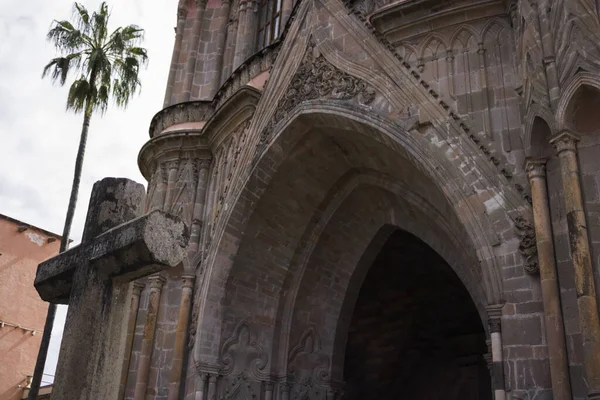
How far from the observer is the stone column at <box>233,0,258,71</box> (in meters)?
15.5

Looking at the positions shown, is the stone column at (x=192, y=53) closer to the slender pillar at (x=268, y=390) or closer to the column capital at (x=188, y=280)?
the column capital at (x=188, y=280)

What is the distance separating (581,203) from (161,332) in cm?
814

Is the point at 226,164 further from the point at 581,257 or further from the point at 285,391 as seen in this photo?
the point at 581,257

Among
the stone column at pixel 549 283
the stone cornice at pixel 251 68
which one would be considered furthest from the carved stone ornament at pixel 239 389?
the stone column at pixel 549 283

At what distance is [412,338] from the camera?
16.8 meters

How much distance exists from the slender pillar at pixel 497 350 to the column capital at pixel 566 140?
1.94m

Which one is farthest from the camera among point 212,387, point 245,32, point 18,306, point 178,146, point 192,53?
point 18,306

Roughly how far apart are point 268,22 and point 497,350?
10.1 metres

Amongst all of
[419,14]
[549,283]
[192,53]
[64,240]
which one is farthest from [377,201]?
[64,240]

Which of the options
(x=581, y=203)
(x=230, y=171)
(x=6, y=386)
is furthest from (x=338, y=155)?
(x=6, y=386)

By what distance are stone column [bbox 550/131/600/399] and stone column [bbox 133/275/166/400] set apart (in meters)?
7.98

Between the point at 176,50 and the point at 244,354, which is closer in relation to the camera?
the point at 244,354

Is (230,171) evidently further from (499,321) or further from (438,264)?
(499,321)

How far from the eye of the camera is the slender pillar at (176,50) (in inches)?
643
